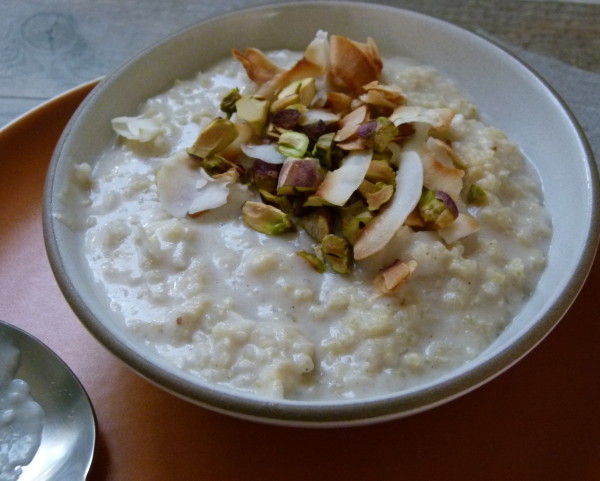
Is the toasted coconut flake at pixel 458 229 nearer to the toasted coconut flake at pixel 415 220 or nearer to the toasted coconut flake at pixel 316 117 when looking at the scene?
the toasted coconut flake at pixel 415 220

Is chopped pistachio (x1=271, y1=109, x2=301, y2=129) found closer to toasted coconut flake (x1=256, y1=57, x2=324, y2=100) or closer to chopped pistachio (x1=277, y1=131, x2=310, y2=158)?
chopped pistachio (x1=277, y1=131, x2=310, y2=158)

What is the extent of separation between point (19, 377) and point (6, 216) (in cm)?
49

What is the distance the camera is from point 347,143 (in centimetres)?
155

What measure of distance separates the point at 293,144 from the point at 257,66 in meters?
0.35

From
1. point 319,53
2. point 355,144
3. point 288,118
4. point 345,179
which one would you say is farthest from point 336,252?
point 319,53

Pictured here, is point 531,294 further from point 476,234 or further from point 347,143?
point 347,143

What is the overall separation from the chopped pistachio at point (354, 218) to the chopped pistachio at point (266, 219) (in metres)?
0.12

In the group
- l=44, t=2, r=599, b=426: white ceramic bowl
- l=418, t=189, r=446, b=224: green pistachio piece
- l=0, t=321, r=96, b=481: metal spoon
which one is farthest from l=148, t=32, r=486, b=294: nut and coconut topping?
l=0, t=321, r=96, b=481: metal spoon

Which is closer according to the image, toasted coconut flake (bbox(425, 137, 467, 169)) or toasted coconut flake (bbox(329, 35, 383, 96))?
toasted coconut flake (bbox(425, 137, 467, 169))

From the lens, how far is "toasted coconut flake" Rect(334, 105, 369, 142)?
155 centimetres

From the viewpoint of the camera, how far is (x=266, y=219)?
146 centimetres

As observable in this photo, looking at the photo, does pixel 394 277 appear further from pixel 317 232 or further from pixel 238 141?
pixel 238 141

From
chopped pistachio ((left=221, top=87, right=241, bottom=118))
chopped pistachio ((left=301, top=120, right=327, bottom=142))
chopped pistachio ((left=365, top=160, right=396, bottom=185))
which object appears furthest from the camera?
chopped pistachio ((left=221, top=87, right=241, bottom=118))

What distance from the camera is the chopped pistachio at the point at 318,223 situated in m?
1.42
